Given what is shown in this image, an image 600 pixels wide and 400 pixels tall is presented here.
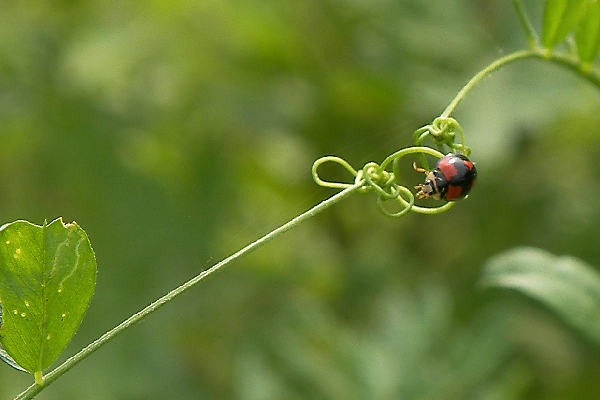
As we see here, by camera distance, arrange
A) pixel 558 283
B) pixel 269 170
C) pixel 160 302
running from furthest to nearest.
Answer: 1. pixel 269 170
2. pixel 558 283
3. pixel 160 302

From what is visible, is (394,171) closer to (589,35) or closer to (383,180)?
(383,180)

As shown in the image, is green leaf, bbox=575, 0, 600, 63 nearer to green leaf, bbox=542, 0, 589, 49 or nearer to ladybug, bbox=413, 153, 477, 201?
green leaf, bbox=542, 0, 589, 49

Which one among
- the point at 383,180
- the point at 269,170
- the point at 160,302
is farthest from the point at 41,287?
the point at 269,170

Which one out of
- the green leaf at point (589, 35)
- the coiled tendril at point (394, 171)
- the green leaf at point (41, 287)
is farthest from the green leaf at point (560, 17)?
the green leaf at point (41, 287)

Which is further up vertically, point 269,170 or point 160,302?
point 269,170

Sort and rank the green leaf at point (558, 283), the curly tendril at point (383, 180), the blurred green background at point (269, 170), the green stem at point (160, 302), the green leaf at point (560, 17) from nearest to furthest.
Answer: the green stem at point (160, 302) → the curly tendril at point (383, 180) → the green leaf at point (560, 17) → the green leaf at point (558, 283) → the blurred green background at point (269, 170)

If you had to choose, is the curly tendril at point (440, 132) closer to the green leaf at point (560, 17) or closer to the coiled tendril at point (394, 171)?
the coiled tendril at point (394, 171)

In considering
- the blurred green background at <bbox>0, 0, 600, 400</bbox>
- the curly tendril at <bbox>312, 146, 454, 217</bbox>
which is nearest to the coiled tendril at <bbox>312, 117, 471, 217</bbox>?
the curly tendril at <bbox>312, 146, 454, 217</bbox>

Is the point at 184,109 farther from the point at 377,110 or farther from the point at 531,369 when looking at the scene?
the point at 531,369
